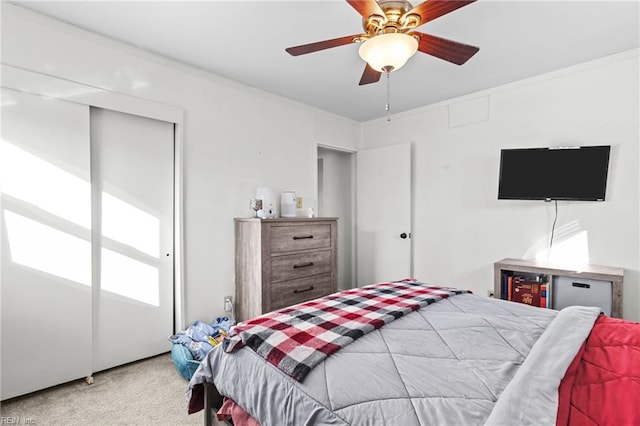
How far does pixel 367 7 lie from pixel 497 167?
244 cm

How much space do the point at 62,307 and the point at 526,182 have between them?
3.85m

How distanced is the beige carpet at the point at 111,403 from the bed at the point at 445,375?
0.63 metres

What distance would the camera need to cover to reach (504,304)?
1.77 metres

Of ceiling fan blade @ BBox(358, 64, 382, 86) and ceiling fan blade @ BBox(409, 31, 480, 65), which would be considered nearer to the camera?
ceiling fan blade @ BBox(409, 31, 480, 65)

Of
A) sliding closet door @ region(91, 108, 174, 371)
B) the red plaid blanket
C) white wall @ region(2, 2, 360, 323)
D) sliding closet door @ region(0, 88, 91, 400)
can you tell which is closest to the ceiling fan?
the red plaid blanket

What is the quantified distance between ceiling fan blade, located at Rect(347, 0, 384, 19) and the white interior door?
2.49 meters

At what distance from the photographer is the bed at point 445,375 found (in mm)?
853

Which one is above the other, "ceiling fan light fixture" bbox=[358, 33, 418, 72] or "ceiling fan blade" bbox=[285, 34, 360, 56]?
"ceiling fan blade" bbox=[285, 34, 360, 56]

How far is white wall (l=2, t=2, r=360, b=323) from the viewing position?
2.16 m

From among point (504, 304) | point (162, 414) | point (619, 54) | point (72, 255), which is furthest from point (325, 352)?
point (619, 54)

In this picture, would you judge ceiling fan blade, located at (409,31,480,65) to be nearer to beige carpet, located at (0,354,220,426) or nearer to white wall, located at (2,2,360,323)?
white wall, located at (2,2,360,323)

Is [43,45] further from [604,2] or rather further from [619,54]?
[619,54]

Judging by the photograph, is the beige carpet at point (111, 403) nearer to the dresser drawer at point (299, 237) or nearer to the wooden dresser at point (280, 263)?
the wooden dresser at point (280, 263)

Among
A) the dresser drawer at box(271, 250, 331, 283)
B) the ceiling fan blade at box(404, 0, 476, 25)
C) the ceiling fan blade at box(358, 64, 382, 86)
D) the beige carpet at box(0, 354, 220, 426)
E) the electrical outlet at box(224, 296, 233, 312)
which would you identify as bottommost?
the beige carpet at box(0, 354, 220, 426)
